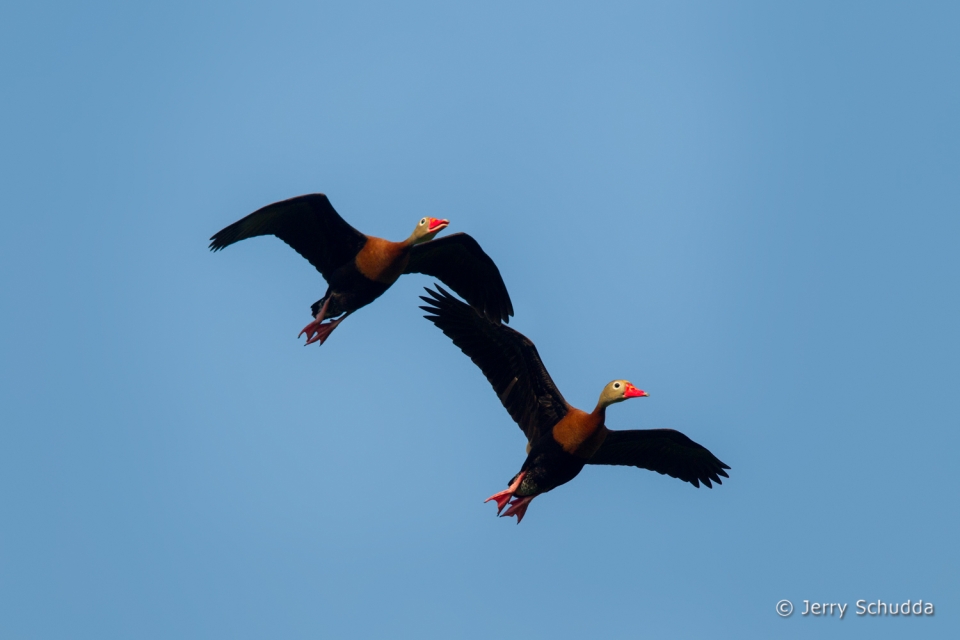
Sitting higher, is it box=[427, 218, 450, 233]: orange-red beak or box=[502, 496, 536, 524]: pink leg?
box=[427, 218, 450, 233]: orange-red beak

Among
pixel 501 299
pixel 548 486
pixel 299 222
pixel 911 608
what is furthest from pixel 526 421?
pixel 911 608

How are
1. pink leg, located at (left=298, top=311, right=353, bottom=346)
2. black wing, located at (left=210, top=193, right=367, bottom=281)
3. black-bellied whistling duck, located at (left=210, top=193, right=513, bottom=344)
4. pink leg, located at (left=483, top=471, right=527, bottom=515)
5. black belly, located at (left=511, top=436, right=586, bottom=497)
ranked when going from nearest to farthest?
black belly, located at (left=511, top=436, right=586, bottom=497) < pink leg, located at (left=483, top=471, right=527, bottom=515) < black wing, located at (left=210, top=193, right=367, bottom=281) < black-bellied whistling duck, located at (left=210, top=193, right=513, bottom=344) < pink leg, located at (left=298, top=311, right=353, bottom=346)

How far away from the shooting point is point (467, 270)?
1767 centimetres

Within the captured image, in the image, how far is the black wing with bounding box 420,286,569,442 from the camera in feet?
51.7

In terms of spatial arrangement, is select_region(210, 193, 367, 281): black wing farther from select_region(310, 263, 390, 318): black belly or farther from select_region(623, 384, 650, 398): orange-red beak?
select_region(623, 384, 650, 398): orange-red beak

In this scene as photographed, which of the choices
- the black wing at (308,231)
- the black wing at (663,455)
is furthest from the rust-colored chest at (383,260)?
the black wing at (663,455)

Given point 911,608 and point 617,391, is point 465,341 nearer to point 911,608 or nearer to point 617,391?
point 617,391

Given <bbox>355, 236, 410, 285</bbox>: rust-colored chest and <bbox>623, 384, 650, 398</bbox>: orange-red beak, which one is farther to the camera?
<bbox>355, 236, 410, 285</bbox>: rust-colored chest

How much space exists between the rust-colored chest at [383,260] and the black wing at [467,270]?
604mm

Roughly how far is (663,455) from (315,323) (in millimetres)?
4811

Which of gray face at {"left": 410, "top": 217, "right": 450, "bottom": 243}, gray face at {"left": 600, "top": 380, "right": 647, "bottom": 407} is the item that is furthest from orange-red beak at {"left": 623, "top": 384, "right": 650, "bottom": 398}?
gray face at {"left": 410, "top": 217, "right": 450, "bottom": 243}

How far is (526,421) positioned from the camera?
624 inches

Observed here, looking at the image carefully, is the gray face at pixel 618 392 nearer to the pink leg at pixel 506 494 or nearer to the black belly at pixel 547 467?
the black belly at pixel 547 467

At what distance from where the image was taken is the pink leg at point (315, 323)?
17.0m
